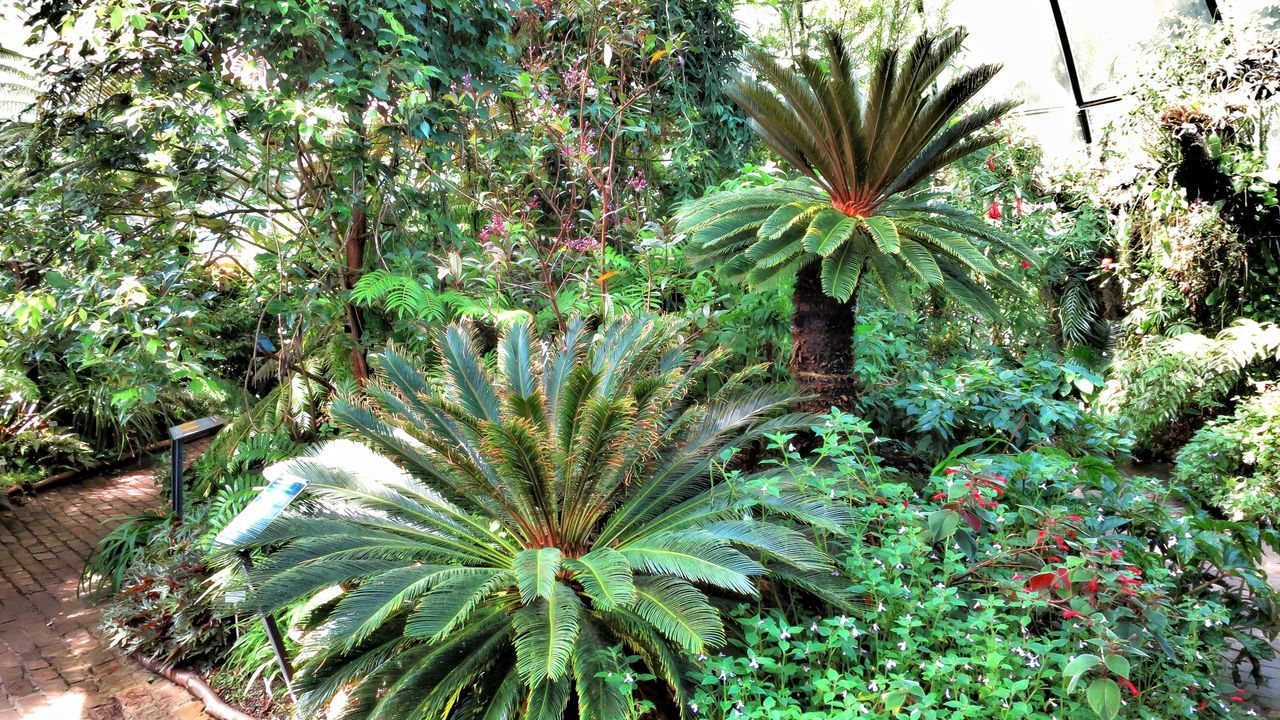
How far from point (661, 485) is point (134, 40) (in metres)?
3.15

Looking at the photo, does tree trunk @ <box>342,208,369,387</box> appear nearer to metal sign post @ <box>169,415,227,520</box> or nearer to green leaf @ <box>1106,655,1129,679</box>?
metal sign post @ <box>169,415,227,520</box>

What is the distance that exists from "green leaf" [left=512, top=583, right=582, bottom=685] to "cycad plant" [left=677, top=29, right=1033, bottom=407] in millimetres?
1627

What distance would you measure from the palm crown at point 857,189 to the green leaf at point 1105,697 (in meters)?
1.65

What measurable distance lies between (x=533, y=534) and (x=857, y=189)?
2136 mm

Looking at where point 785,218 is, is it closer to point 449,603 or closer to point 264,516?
point 449,603

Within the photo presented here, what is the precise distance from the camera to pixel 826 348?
3.86 metres

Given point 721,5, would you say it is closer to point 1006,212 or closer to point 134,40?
point 1006,212

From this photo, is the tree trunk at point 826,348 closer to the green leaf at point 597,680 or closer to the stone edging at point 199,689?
the green leaf at point 597,680

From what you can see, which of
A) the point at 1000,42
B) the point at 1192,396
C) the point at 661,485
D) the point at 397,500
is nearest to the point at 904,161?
the point at 661,485

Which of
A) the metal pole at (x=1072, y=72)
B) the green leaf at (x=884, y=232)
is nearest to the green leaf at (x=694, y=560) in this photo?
the green leaf at (x=884, y=232)

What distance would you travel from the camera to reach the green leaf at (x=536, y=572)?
8.00ft

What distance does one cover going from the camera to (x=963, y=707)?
232 centimetres

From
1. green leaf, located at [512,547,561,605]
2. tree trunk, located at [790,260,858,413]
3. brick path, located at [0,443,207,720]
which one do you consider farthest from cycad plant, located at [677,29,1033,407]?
brick path, located at [0,443,207,720]

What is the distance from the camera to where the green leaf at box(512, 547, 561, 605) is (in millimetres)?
2439
